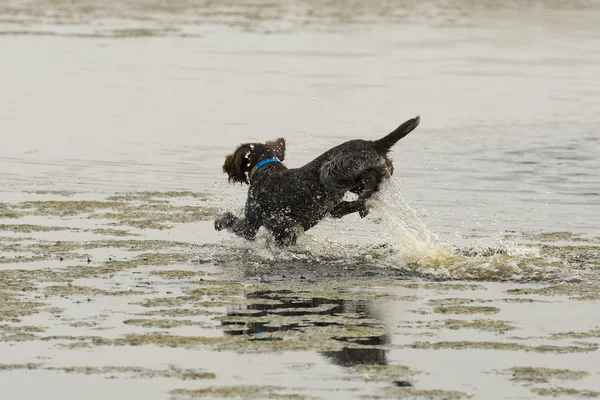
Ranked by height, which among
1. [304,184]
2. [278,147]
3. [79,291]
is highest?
[278,147]

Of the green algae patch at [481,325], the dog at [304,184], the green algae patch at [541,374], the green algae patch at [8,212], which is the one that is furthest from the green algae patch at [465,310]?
the green algae patch at [8,212]

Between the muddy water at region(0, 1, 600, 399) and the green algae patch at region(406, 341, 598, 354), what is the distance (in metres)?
0.02

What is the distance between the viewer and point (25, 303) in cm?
944

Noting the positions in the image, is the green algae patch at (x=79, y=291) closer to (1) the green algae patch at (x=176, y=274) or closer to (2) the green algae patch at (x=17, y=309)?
(2) the green algae patch at (x=17, y=309)

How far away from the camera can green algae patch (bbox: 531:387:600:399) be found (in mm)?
Answer: 7512

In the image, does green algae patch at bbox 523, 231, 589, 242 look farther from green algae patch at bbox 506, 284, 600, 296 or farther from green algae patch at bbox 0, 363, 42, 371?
green algae patch at bbox 0, 363, 42, 371

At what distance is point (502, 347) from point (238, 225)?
3.90 metres

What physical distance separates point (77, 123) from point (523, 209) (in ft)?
26.9

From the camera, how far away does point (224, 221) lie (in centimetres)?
1208

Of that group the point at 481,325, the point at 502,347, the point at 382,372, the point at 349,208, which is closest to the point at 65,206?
the point at 349,208

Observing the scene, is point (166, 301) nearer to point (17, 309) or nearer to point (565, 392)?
point (17, 309)

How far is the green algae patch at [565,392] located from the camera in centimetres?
751

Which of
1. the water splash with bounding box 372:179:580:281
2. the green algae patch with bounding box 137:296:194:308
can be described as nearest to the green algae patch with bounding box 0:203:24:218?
the water splash with bounding box 372:179:580:281

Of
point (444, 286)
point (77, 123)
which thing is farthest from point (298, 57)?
point (444, 286)
